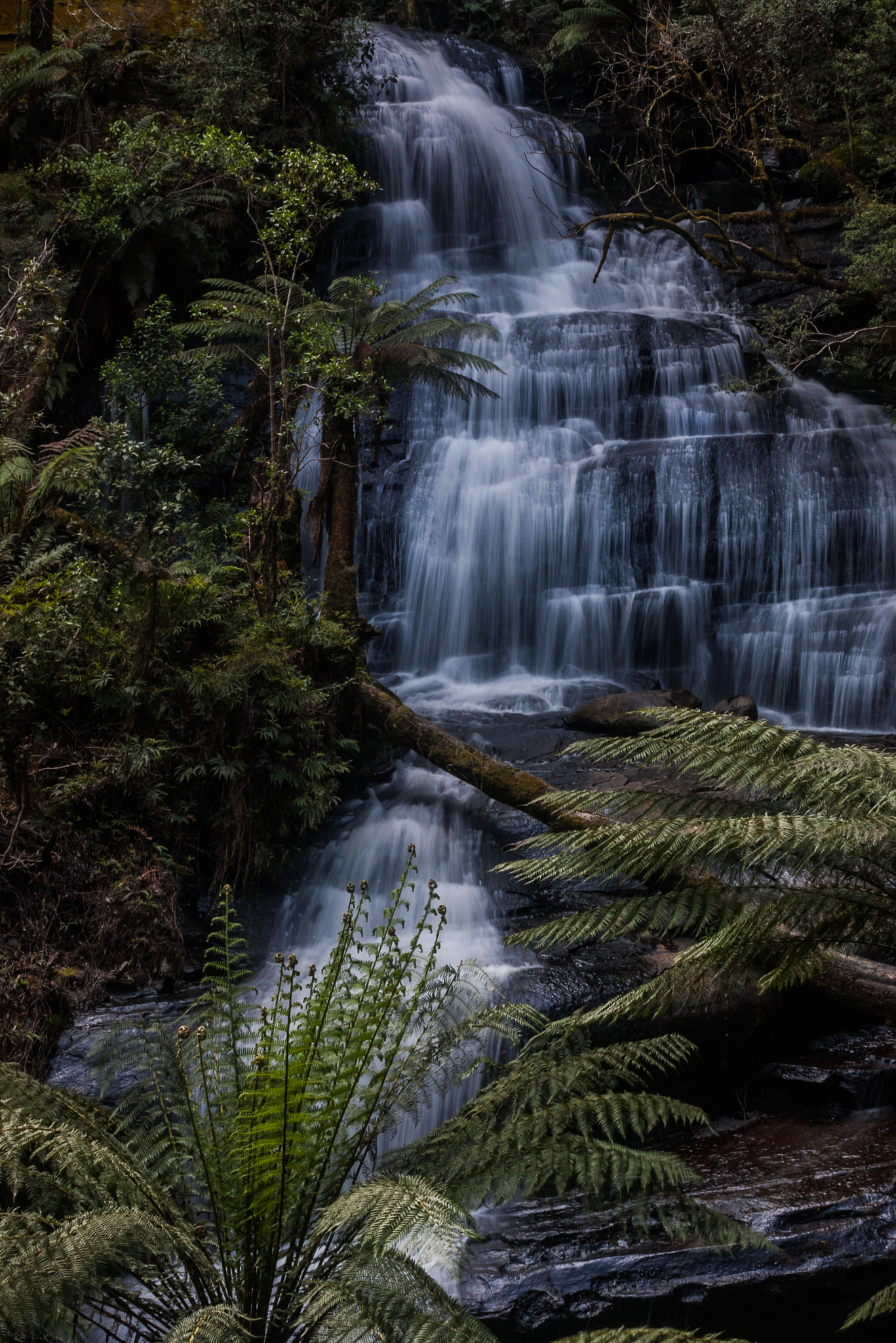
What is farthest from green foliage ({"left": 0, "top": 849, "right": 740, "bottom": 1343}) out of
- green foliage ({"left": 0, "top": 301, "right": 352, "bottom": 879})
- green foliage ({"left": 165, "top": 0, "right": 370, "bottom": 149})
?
green foliage ({"left": 165, "top": 0, "right": 370, "bottom": 149})

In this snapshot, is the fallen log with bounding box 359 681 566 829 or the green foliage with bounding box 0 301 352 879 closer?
the green foliage with bounding box 0 301 352 879

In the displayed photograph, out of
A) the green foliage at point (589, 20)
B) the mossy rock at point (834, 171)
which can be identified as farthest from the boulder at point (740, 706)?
the green foliage at point (589, 20)

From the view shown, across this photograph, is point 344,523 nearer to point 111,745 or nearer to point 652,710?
point 111,745

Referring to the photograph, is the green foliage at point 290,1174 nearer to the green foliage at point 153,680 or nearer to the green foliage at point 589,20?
the green foliage at point 153,680

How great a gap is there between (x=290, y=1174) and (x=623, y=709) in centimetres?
645

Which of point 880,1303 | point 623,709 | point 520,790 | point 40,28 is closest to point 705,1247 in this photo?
point 880,1303

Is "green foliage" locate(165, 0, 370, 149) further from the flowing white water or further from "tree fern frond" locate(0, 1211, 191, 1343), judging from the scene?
"tree fern frond" locate(0, 1211, 191, 1343)

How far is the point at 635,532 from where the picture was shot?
10.5 meters

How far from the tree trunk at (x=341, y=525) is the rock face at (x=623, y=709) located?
2445 mm

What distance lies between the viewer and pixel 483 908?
18.8ft

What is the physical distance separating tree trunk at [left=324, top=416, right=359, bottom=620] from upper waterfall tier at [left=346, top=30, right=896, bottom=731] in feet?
8.06

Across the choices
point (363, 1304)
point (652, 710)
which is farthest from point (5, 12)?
point (363, 1304)

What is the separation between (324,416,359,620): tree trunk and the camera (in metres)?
7.19

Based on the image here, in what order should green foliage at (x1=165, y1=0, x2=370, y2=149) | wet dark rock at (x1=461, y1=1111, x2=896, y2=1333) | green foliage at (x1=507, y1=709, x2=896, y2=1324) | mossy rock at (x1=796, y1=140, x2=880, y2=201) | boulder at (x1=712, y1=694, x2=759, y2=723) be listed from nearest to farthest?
green foliage at (x1=507, y1=709, x2=896, y2=1324) → wet dark rock at (x1=461, y1=1111, x2=896, y2=1333) → boulder at (x1=712, y1=694, x2=759, y2=723) → green foliage at (x1=165, y1=0, x2=370, y2=149) → mossy rock at (x1=796, y1=140, x2=880, y2=201)
